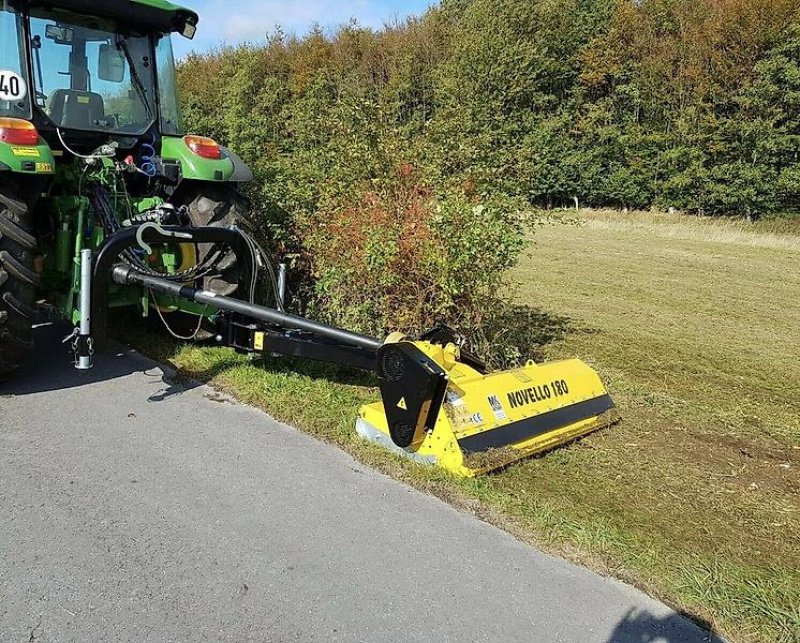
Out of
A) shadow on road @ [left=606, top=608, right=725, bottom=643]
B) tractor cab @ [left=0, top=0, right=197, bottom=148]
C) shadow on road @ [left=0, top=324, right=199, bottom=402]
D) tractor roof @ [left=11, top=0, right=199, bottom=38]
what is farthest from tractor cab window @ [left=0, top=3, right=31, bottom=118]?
shadow on road @ [left=606, top=608, right=725, bottom=643]

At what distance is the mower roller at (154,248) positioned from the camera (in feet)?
12.2

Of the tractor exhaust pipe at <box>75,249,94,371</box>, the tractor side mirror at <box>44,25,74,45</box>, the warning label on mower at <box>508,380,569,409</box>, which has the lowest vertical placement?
the warning label on mower at <box>508,380,569,409</box>

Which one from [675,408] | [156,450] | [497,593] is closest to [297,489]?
[156,450]

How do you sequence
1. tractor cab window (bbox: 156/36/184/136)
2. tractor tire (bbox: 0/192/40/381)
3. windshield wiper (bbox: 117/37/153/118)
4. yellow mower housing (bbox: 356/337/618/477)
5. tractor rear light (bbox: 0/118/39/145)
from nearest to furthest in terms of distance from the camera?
yellow mower housing (bbox: 356/337/618/477) → tractor tire (bbox: 0/192/40/381) → tractor rear light (bbox: 0/118/39/145) → windshield wiper (bbox: 117/37/153/118) → tractor cab window (bbox: 156/36/184/136)

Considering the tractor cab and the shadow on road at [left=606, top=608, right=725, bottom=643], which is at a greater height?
the tractor cab

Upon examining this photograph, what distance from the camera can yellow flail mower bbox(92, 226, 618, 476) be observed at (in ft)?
11.8

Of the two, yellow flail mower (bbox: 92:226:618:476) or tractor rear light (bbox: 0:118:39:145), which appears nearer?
yellow flail mower (bbox: 92:226:618:476)

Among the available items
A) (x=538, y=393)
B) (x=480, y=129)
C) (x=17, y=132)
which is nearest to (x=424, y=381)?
(x=538, y=393)

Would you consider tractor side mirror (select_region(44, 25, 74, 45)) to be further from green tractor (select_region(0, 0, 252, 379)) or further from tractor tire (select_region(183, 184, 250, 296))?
tractor tire (select_region(183, 184, 250, 296))

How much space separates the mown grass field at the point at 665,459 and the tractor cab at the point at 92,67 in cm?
181

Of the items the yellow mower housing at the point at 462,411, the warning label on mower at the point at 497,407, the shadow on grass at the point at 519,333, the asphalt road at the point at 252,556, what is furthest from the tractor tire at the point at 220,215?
the warning label on mower at the point at 497,407

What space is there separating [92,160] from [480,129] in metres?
3.65

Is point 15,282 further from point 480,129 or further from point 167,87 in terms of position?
point 480,129

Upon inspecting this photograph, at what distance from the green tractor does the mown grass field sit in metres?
0.96
